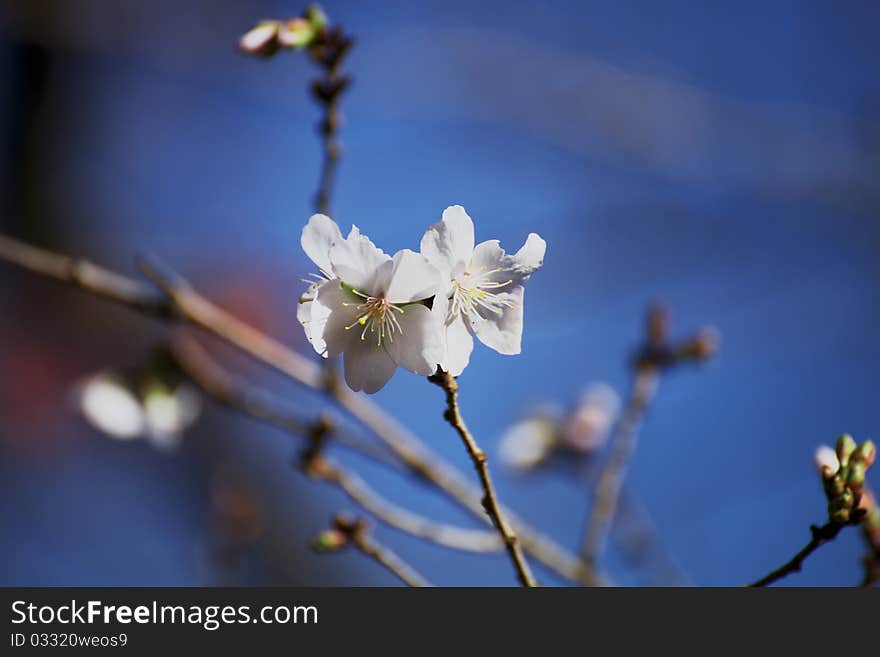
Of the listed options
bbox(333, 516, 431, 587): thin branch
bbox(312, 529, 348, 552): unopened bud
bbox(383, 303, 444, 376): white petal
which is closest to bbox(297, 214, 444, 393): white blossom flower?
bbox(383, 303, 444, 376): white petal

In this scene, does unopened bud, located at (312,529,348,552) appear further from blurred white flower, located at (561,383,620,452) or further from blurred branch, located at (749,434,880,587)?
blurred white flower, located at (561,383,620,452)

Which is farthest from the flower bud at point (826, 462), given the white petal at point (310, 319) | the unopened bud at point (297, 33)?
the unopened bud at point (297, 33)

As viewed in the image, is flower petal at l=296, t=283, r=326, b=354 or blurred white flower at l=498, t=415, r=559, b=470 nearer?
flower petal at l=296, t=283, r=326, b=354

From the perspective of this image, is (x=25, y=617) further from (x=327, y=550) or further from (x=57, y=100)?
(x=57, y=100)

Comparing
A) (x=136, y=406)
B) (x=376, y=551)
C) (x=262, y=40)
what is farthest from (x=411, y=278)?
(x=136, y=406)

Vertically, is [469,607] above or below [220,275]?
below

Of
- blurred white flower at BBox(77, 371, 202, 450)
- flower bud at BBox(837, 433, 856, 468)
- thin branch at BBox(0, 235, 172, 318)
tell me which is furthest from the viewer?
blurred white flower at BBox(77, 371, 202, 450)

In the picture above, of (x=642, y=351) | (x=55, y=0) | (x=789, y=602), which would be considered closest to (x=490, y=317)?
(x=789, y=602)

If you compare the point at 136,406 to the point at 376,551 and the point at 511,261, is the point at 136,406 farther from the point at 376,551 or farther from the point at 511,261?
the point at 511,261
